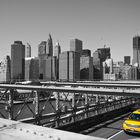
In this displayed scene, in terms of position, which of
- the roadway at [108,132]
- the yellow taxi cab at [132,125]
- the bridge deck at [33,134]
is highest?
the bridge deck at [33,134]

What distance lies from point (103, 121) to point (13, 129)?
15.9 m

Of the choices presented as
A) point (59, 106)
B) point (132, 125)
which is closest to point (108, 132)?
point (132, 125)

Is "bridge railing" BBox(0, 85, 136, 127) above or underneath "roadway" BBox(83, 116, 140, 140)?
above

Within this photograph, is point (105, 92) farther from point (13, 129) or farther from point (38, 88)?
point (13, 129)

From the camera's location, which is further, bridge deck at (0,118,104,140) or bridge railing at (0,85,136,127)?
bridge railing at (0,85,136,127)

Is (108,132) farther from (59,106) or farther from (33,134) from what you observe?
(33,134)

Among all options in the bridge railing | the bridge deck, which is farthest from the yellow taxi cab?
the bridge deck

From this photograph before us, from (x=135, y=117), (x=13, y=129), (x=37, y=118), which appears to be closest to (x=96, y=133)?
(x=135, y=117)

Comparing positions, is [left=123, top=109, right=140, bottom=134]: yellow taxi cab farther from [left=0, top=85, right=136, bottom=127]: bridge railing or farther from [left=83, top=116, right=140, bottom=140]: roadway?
[left=0, top=85, right=136, bottom=127]: bridge railing

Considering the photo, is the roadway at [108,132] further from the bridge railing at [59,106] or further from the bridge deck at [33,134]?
the bridge deck at [33,134]

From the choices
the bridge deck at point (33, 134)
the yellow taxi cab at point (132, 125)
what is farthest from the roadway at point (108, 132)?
the bridge deck at point (33, 134)

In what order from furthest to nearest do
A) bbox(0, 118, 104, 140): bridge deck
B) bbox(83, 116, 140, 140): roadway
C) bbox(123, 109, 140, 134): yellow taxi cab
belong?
bbox(123, 109, 140, 134): yellow taxi cab
bbox(83, 116, 140, 140): roadway
bbox(0, 118, 104, 140): bridge deck

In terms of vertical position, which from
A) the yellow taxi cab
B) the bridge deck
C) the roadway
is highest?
the bridge deck

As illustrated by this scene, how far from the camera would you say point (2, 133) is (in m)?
3.10
